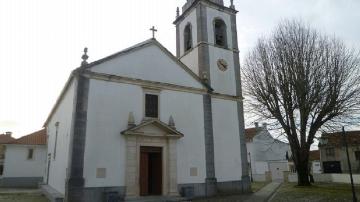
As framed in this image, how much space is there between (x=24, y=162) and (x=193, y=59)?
65.0 feet

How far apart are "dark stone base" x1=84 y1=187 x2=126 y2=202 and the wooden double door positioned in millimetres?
1461

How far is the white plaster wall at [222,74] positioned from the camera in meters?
19.0

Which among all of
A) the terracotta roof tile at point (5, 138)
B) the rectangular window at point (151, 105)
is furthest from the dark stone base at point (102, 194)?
the terracotta roof tile at point (5, 138)

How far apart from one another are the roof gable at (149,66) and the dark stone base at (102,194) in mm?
5564

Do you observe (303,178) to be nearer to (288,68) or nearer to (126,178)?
(288,68)

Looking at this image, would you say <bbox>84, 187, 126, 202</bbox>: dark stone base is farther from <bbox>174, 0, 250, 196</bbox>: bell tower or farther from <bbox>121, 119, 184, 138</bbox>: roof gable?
<bbox>174, 0, 250, 196</bbox>: bell tower

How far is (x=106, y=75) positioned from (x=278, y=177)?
33.2 metres

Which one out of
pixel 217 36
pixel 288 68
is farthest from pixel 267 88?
pixel 217 36

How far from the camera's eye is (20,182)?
27625mm

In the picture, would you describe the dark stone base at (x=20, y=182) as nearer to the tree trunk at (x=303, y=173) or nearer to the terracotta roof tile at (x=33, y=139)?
the terracotta roof tile at (x=33, y=139)

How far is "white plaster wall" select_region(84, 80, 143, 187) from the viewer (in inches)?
528

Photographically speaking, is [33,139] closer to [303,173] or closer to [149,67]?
[149,67]

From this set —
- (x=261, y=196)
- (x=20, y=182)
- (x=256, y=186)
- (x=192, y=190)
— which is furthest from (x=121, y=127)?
(x=20, y=182)

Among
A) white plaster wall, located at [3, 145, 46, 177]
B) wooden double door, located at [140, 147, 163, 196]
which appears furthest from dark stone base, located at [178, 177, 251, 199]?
white plaster wall, located at [3, 145, 46, 177]
